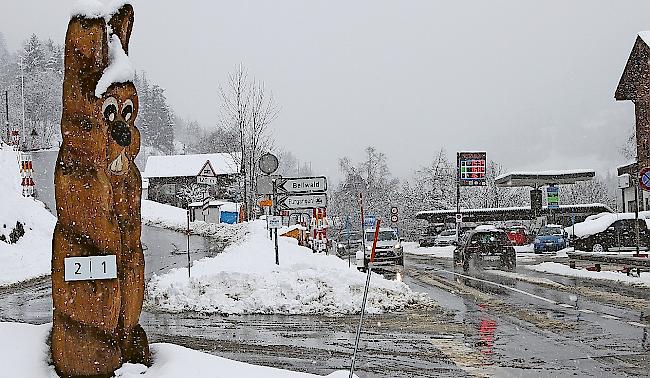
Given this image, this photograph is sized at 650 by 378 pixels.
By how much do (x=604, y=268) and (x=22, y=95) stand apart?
85.3 m

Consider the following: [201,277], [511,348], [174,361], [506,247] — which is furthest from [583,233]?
[174,361]

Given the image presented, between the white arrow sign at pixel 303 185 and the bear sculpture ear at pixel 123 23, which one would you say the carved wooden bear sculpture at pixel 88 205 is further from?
the white arrow sign at pixel 303 185

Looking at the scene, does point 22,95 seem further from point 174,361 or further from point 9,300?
point 174,361

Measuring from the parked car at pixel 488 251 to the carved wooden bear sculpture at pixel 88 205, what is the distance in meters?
23.0

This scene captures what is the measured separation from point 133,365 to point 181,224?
4268cm

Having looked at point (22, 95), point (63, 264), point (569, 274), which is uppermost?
point (22, 95)

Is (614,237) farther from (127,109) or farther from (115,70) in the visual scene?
(115,70)

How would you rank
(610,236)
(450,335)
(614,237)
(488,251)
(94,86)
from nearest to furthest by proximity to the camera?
(94,86) → (450,335) → (488,251) → (614,237) → (610,236)

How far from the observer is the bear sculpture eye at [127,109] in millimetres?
6301

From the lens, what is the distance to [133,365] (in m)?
6.24

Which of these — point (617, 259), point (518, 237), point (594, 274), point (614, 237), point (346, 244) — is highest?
point (614, 237)

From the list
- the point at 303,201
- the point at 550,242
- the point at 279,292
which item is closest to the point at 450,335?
the point at 279,292

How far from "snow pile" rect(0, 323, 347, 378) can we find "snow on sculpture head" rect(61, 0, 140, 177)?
1.64 metres

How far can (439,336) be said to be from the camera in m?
11.6
